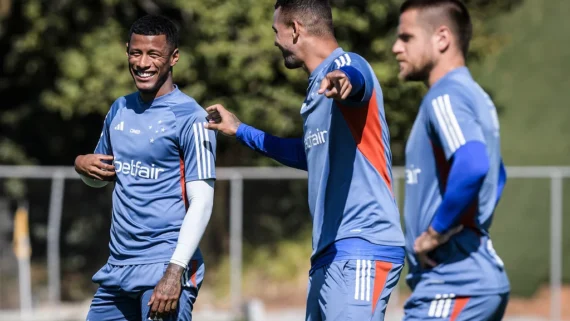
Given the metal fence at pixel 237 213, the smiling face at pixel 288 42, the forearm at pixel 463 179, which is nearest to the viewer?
the forearm at pixel 463 179

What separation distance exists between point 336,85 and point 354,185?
29.5 inches

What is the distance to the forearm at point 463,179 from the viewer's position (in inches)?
155

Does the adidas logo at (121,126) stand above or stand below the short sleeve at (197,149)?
above

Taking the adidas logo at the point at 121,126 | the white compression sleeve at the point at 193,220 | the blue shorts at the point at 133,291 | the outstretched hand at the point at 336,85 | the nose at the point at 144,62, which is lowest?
the blue shorts at the point at 133,291

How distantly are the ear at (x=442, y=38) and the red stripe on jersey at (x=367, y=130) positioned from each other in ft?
2.32

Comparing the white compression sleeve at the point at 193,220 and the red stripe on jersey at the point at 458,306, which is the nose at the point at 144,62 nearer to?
the white compression sleeve at the point at 193,220

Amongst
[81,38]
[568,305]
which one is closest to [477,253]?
[568,305]

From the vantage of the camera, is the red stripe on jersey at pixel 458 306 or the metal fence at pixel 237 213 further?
the metal fence at pixel 237 213

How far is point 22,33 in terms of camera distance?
1598cm

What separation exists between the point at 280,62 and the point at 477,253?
35.7 feet

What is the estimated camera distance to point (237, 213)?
14250 millimetres

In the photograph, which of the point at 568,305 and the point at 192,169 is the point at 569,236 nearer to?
the point at 568,305

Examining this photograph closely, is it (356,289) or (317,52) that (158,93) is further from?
(356,289)

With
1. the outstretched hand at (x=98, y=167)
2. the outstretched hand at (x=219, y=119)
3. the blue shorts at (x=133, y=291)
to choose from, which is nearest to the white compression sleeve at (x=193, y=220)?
the blue shorts at (x=133, y=291)
